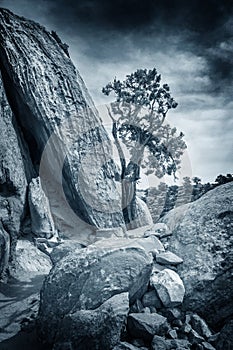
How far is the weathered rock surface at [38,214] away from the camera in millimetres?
9781

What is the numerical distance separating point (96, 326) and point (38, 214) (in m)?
7.56

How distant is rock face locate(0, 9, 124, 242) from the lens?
10305 millimetres

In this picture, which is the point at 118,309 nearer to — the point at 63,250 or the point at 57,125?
the point at 63,250

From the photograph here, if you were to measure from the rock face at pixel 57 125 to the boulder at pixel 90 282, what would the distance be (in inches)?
262

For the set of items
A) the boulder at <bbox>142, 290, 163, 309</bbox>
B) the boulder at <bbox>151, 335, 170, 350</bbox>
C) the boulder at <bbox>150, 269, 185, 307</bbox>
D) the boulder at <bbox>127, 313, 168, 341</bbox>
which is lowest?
the boulder at <bbox>151, 335, 170, 350</bbox>

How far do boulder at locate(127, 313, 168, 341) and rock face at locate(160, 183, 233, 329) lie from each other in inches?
27.9

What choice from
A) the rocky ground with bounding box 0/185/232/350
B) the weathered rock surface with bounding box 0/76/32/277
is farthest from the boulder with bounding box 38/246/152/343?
the weathered rock surface with bounding box 0/76/32/277

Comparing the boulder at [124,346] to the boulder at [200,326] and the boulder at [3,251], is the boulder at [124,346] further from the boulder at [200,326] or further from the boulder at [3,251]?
the boulder at [3,251]

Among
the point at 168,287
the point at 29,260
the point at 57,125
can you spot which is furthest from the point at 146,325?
the point at 57,125

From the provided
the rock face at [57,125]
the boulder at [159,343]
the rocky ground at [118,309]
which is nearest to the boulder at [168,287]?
the rocky ground at [118,309]

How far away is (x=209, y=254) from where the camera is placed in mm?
4141

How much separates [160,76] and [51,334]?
1682 centimetres

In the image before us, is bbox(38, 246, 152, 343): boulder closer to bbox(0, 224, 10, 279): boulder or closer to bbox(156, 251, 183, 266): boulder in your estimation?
bbox(156, 251, 183, 266): boulder

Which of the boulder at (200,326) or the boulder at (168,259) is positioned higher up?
the boulder at (168,259)
